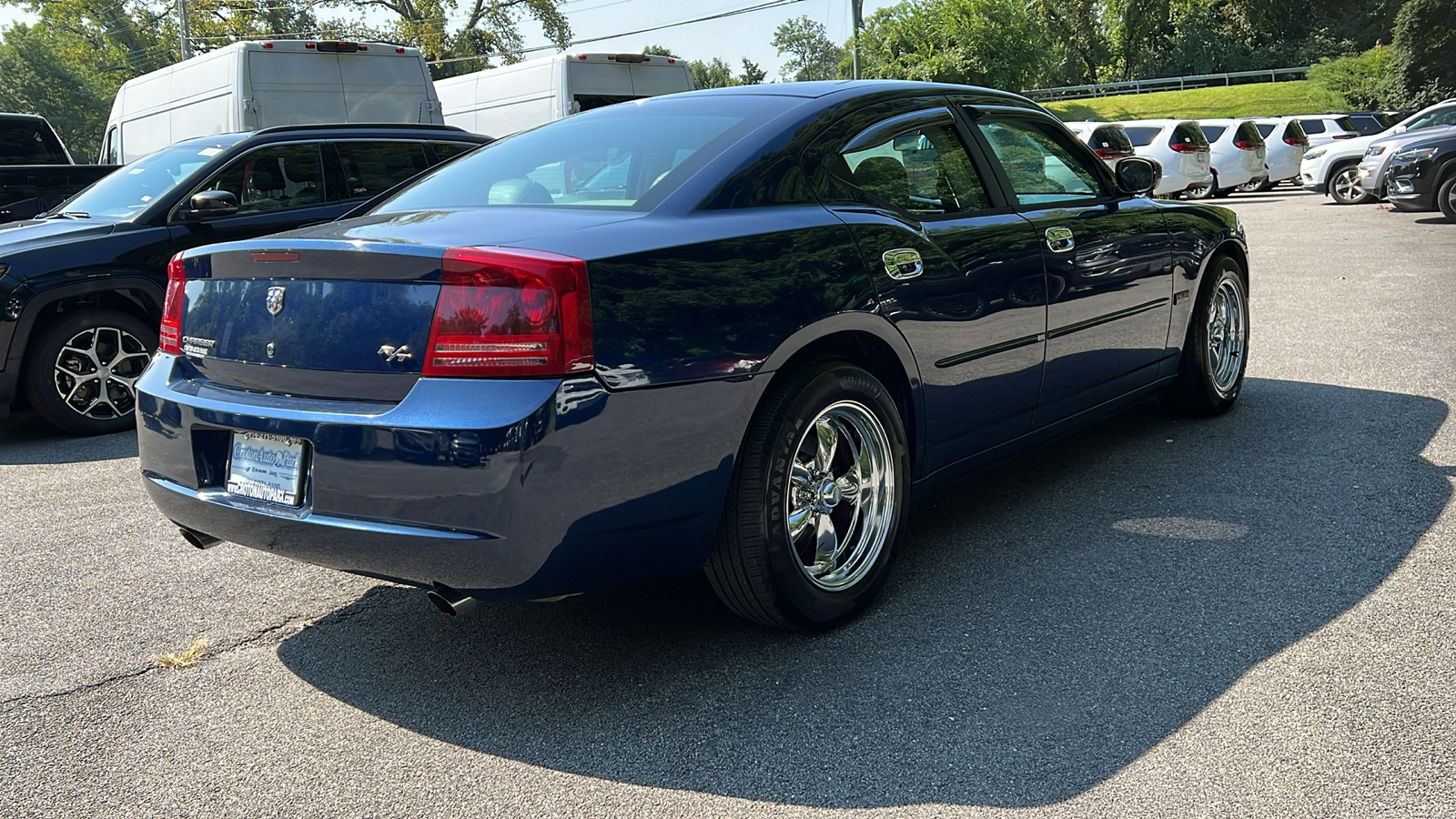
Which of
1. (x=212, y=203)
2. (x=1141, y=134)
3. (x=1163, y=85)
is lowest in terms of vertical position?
(x=212, y=203)

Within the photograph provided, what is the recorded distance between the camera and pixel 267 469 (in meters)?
3.00

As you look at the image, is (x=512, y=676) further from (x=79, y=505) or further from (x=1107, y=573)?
(x=79, y=505)

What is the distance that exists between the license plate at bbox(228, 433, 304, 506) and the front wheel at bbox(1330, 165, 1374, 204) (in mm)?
21344

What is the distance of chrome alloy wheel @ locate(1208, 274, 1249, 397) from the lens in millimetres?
5730

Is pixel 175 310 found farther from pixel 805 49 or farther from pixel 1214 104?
pixel 805 49

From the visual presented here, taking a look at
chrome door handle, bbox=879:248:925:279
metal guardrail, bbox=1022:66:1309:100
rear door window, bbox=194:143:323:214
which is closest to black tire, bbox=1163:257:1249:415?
chrome door handle, bbox=879:248:925:279

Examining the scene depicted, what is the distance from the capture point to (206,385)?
3.24 m

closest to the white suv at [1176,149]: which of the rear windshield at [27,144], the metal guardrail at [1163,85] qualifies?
the rear windshield at [27,144]

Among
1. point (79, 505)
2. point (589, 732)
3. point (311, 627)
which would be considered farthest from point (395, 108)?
point (589, 732)

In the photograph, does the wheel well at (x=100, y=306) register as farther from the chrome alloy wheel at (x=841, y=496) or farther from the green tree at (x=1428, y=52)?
the green tree at (x=1428, y=52)

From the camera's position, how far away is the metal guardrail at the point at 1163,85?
6197 cm

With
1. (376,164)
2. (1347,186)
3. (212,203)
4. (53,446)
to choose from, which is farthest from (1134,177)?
(1347,186)

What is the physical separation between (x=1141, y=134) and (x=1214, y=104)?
32.5 metres

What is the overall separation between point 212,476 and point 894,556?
6.31 ft
